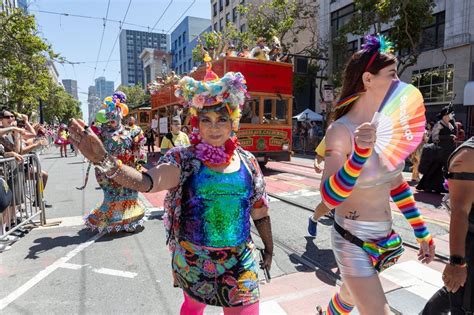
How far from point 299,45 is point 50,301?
30.5 meters

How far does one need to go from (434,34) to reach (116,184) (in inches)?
815

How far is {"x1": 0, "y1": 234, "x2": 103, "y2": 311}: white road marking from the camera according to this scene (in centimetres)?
329

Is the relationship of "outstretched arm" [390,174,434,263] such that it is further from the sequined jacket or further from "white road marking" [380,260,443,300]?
"white road marking" [380,260,443,300]

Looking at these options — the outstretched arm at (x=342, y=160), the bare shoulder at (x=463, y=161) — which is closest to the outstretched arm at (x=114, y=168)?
the outstretched arm at (x=342, y=160)

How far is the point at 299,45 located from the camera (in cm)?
3066

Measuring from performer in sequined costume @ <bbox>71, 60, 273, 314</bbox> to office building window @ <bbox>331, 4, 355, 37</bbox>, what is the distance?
24.6m

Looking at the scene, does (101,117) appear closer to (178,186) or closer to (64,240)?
(64,240)

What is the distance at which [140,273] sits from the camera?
385 centimetres

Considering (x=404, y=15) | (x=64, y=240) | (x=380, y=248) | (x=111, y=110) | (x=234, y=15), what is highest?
(x=234, y=15)

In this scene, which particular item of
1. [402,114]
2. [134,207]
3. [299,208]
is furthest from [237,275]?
[299,208]

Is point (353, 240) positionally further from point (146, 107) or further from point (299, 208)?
point (146, 107)

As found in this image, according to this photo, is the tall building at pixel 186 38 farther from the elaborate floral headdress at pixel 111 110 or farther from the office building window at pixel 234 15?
the elaborate floral headdress at pixel 111 110

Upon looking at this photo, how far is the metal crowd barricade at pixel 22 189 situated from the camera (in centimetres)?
511

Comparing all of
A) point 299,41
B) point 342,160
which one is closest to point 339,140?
point 342,160
